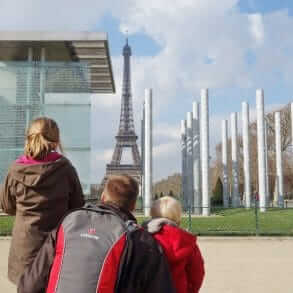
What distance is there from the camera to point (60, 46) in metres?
20.3

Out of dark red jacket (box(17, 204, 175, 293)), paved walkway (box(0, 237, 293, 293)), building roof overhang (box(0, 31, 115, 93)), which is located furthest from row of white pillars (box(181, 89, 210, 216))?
dark red jacket (box(17, 204, 175, 293))

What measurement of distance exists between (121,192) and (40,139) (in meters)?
0.69

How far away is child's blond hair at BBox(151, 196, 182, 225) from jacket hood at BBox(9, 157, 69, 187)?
655mm

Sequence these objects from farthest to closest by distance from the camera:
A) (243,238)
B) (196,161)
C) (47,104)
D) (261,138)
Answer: (196,161) < (261,138) < (47,104) < (243,238)

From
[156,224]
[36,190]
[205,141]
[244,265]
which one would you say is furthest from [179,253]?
[205,141]

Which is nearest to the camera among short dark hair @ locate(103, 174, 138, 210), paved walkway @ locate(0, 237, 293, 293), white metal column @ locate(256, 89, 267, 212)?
short dark hair @ locate(103, 174, 138, 210)

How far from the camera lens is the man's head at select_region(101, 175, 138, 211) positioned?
2287 mm

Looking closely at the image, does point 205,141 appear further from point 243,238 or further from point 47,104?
point 243,238

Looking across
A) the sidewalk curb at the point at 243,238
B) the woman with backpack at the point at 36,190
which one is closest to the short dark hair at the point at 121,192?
the woman with backpack at the point at 36,190

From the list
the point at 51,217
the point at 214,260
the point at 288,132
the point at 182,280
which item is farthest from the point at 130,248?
the point at 288,132

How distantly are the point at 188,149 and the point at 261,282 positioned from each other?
23.0 m

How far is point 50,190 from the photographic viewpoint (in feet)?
8.44

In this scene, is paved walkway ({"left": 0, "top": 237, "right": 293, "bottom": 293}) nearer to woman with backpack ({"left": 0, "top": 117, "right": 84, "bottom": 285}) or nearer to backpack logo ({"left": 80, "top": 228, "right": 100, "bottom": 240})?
woman with backpack ({"left": 0, "top": 117, "right": 84, "bottom": 285})

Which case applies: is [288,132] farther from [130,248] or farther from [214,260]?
[130,248]
